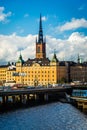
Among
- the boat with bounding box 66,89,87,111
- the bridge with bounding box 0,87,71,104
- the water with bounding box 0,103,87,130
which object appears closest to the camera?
the water with bounding box 0,103,87,130

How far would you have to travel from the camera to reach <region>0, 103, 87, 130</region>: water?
66.9 m

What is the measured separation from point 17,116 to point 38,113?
23.4 ft

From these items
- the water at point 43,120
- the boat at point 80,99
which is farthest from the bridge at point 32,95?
the water at point 43,120

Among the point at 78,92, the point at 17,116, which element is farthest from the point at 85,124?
the point at 78,92

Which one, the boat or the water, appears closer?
the water

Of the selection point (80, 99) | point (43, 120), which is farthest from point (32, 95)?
point (43, 120)

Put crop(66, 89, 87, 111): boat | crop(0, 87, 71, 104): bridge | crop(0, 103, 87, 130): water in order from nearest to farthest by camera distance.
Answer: crop(0, 103, 87, 130): water → crop(66, 89, 87, 111): boat → crop(0, 87, 71, 104): bridge

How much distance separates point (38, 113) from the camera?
8712 centimetres

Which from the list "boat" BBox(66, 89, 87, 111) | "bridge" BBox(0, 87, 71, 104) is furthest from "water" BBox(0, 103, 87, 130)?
"bridge" BBox(0, 87, 71, 104)

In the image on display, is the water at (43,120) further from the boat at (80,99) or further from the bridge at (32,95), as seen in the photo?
the bridge at (32,95)

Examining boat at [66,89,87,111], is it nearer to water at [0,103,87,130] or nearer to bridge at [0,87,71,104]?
water at [0,103,87,130]

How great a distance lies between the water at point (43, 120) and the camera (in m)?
66.9

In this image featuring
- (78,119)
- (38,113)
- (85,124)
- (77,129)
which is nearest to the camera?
(77,129)

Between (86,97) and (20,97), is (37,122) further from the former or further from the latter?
(20,97)
